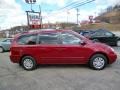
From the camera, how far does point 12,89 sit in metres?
6.86

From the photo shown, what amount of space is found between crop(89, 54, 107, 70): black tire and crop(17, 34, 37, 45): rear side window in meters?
2.56

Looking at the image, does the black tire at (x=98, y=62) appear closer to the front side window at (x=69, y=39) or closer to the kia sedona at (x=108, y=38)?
the front side window at (x=69, y=39)

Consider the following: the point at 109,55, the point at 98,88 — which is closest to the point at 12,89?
the point at 98,88

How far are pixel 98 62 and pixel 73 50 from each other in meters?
1.10

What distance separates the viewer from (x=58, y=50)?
30.8ft

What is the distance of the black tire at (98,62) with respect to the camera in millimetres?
9102

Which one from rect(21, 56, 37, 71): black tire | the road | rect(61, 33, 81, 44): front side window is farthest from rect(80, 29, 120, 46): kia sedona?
rect(21, 56, 37, 71): black tire

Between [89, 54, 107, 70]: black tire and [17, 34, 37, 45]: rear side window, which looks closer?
[89, 54, 107, 70]: black tire

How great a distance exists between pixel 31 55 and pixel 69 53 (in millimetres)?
1662

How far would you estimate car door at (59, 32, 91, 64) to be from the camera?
9.22 m

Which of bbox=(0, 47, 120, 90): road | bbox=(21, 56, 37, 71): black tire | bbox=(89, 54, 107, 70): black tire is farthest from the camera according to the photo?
bbox=(21, 56, 37, 71): black tire

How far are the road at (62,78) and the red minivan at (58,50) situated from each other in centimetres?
36

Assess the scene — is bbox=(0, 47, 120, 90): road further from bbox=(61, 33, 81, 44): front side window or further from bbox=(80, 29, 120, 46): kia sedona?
bbox=(80, 29, 120, 46): kia sedona

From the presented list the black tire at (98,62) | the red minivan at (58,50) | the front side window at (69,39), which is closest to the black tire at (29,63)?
the red minivan at (58,50)
